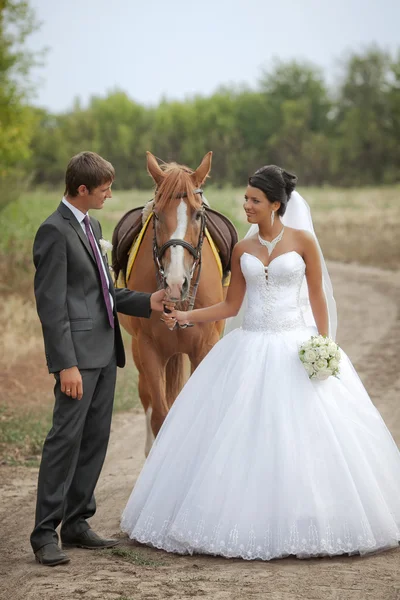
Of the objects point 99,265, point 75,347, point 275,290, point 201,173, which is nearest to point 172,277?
point 99,265

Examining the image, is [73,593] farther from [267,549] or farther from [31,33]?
[31,33]

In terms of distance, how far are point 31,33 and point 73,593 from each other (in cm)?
1738

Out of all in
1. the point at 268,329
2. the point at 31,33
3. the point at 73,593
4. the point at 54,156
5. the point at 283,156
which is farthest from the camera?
the point at 283,156

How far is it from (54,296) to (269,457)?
1563 millimetres

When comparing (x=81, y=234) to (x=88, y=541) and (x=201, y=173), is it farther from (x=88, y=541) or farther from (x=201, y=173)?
(x=88, y=541)

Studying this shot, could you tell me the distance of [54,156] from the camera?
177 feet

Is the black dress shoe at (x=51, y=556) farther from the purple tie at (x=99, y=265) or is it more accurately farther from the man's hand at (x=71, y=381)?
the purple tie at (x=99, y=265)

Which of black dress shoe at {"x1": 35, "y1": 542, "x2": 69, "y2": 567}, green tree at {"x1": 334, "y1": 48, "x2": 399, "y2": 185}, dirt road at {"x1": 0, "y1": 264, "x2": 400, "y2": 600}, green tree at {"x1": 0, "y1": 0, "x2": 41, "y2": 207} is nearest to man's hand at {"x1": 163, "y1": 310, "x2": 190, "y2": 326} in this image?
dirt road at {"x1": 0, "y1": 264, "x2": 400, "y2": 600}

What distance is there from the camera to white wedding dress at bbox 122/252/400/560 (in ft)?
14.9

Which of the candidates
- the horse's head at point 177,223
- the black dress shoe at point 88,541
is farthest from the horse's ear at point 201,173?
the black dress shoe at point 88,541

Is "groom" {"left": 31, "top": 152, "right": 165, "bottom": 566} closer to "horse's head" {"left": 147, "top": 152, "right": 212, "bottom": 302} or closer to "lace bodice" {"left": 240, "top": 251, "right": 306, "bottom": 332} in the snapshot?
"horse's head" {"left": 147, "top": 152, "right": 212, "bottom": 302}

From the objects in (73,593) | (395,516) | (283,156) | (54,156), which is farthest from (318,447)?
(283,156)

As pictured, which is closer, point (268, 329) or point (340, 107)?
point (268, 329)

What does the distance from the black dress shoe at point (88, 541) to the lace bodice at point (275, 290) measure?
165cm
